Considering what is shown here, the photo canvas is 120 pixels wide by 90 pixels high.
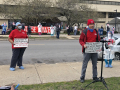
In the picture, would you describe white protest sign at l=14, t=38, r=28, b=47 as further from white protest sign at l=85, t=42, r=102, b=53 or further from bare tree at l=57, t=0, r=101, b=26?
bare tree at l=57, t=0, r=101, b=26

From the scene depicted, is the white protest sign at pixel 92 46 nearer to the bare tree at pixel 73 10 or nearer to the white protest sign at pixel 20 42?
the white protest sign at pixel 20 42

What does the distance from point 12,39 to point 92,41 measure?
306cm

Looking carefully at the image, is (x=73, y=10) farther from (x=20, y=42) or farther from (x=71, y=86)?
(x=71, y=86)

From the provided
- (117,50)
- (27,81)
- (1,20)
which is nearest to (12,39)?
(27,81)

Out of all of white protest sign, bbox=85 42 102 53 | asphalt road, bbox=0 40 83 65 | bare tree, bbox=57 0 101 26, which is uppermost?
bare tree, bbox=57 0 101 26

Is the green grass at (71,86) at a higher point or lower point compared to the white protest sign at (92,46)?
lower

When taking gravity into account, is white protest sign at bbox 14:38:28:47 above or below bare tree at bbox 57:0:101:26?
below

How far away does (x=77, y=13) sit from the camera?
101ft

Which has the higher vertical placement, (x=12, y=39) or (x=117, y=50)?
(x=12, y=39)

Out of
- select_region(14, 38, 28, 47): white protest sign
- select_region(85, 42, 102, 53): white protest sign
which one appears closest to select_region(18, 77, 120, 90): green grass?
select_region(85, 42, 102, 53): white protest sign

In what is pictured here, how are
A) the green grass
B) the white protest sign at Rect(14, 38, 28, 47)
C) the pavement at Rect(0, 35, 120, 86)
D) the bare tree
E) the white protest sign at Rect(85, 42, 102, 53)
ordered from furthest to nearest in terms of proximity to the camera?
the bare tree, the white protest sign at Rect(14, 38, 28, 47), the pavement at Rect(0, 35, 120, 86), the white protest sign at Rect(85, 42, 102, 53), the green grass

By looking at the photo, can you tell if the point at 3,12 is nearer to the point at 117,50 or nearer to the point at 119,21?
the point at 119,21

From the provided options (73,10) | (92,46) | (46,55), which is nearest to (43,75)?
(92,46)

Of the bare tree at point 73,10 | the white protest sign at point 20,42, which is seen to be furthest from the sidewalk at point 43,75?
the bare tree at point 73,10
